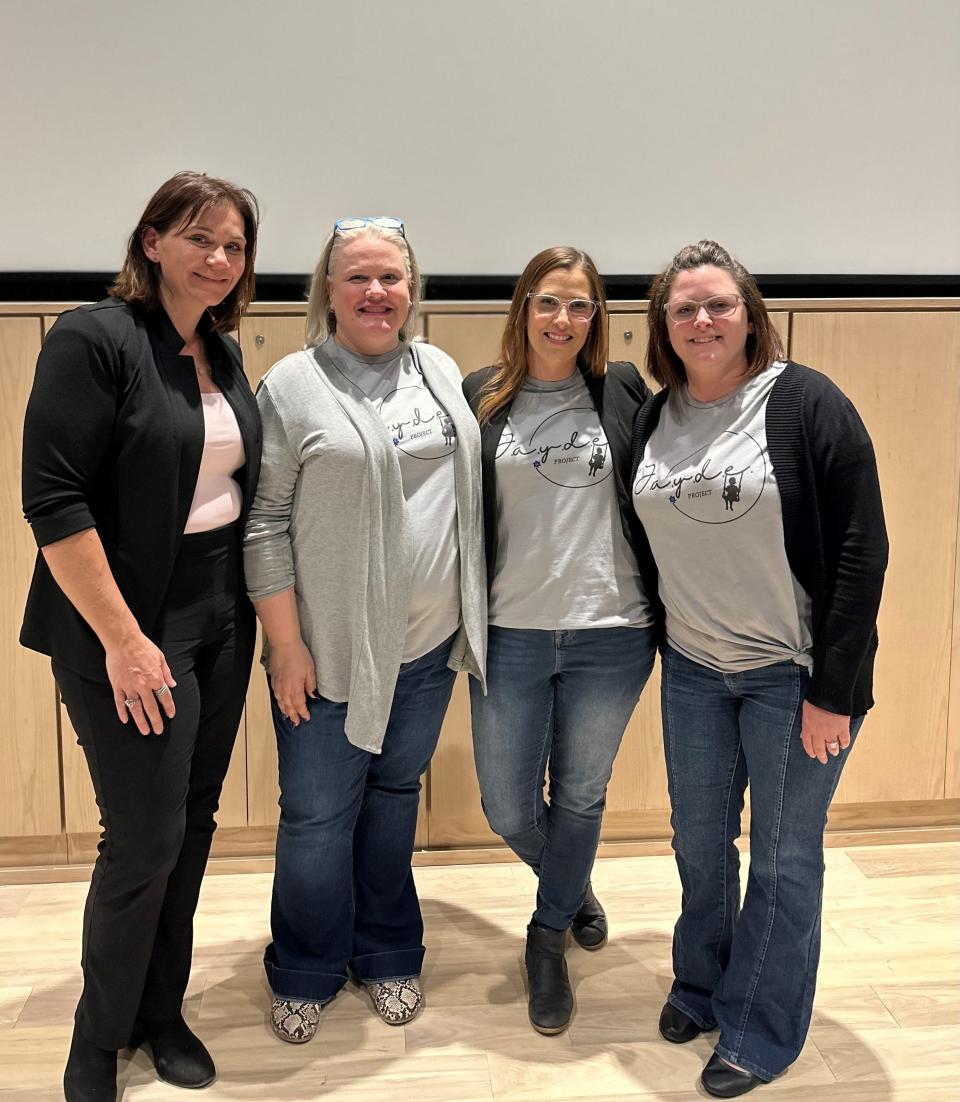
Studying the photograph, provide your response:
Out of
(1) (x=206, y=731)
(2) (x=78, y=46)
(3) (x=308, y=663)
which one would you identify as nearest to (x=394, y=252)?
(3) (x=308, y=663)

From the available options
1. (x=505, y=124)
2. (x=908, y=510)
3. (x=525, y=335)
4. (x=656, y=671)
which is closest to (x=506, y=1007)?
(x=656, y=671)

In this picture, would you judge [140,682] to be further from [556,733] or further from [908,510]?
[908,510]

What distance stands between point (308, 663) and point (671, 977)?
1169mm

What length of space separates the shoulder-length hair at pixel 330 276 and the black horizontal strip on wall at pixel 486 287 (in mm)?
692

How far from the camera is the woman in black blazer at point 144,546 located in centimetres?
162

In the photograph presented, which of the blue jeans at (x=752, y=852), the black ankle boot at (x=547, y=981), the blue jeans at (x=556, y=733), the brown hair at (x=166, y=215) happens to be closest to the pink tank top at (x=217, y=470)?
the brown hair at (x=166, y=215)

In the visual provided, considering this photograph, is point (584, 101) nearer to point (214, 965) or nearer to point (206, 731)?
point (206, 731)

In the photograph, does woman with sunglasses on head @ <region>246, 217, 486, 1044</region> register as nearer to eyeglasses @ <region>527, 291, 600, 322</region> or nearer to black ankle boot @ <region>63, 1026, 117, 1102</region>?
eyeglasses @ <region>527, 291, 600, 322</region>

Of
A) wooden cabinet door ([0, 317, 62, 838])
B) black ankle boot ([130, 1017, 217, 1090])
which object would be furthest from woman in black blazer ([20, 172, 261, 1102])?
wooden cabinet door ([0, 317, 62, 838])

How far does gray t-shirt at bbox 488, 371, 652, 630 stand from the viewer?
2.01 meters

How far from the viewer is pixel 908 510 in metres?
2.84

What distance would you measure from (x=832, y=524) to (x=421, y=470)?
765 mm

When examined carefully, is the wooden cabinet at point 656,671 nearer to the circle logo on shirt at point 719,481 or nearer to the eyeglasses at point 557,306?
the eyeglasses at point 557,306

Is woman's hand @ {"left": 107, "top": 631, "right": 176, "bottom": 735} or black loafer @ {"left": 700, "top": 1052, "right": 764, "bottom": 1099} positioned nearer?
woman's hand @ {"left": 107, "top": 631, "right": 176, "bottom": 735}
